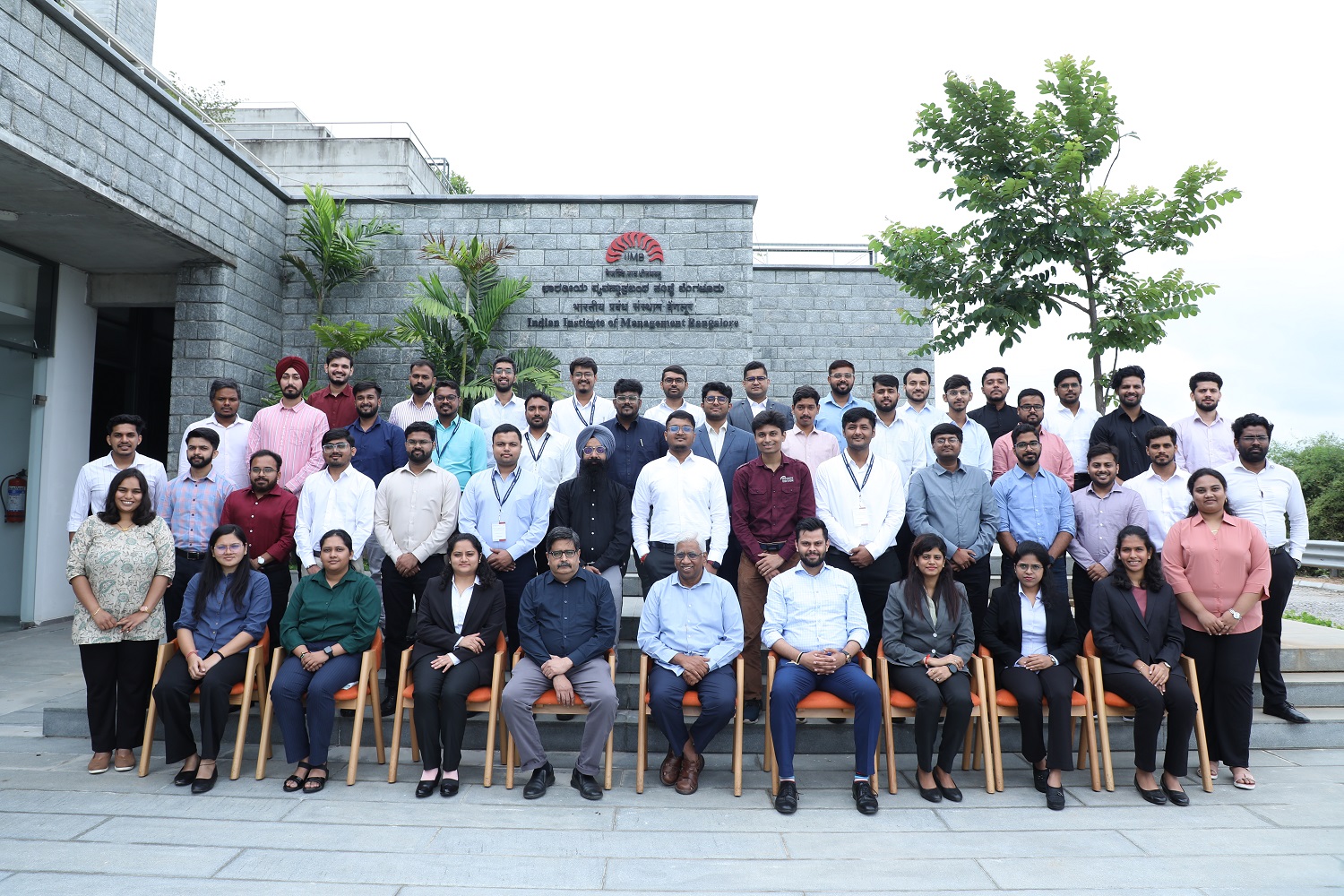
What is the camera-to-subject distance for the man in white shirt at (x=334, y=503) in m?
5.30

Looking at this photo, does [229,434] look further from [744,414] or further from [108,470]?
[744,414]

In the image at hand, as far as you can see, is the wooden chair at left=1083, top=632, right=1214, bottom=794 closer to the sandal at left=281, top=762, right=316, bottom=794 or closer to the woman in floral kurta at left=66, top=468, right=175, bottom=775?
the sandal at left=281, top=762, right=316, bottom=794

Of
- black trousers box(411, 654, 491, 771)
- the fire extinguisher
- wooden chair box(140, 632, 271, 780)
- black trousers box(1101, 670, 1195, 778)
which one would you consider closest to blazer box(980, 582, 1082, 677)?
black trousers box(1101, 670, 1195, 778)

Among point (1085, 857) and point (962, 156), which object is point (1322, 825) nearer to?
point (1085, 857)

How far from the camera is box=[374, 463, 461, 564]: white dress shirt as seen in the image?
5352 millimetres

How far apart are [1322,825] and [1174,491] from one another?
6.91 feet

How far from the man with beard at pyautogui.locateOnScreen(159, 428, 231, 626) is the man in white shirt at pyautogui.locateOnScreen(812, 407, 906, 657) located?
402 cm

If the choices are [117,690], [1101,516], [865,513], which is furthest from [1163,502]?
[117,690]

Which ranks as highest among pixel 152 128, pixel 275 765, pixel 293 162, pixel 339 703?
pixel 293 162

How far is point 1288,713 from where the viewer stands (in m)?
5.34

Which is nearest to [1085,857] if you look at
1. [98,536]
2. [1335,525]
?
[98,536]

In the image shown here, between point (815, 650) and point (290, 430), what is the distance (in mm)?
4107

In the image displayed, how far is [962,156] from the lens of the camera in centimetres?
830

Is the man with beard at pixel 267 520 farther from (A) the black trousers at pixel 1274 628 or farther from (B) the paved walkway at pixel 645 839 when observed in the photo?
(A) the black trousers at pixel 1274 628
